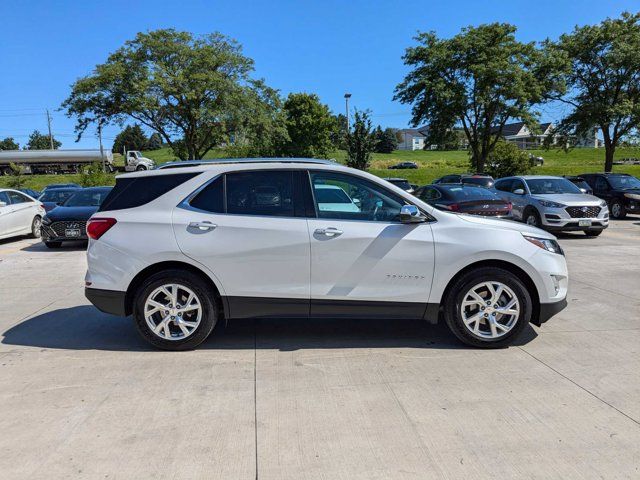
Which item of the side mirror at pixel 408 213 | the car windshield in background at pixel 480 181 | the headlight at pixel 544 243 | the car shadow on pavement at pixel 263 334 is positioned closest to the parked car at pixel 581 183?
the car windshield in background at pixel 480 181

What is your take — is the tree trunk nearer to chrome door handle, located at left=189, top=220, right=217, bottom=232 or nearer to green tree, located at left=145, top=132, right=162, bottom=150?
chrome door handle, located at left=189, top=220, right=217, bottom=232

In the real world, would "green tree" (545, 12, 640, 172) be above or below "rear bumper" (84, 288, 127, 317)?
above

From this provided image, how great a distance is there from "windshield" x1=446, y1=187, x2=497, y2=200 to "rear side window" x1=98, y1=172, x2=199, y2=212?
28.4 ft

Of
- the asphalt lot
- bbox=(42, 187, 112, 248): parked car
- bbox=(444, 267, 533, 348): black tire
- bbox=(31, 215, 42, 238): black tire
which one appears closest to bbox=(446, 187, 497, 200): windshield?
the asphalt lot

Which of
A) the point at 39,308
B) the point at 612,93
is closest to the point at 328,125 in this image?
the point at 612,93

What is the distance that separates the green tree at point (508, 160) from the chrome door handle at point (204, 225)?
41177 mm

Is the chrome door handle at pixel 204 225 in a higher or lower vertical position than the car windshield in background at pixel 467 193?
higher

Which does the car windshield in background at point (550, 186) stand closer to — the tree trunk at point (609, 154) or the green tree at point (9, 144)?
the tree trunk at point (609, 154)

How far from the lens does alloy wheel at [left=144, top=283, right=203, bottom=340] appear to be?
462 cm

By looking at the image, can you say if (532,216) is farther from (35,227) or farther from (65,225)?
(35,227)

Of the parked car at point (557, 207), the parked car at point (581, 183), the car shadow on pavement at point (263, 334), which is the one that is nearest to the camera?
the car shadow on pavement at point (263, 334)

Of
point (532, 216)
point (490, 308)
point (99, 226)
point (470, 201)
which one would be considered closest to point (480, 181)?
point (532, 216)

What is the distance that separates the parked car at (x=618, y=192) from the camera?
17930mm

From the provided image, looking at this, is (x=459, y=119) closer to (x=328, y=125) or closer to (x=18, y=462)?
(x=18, y=462)
